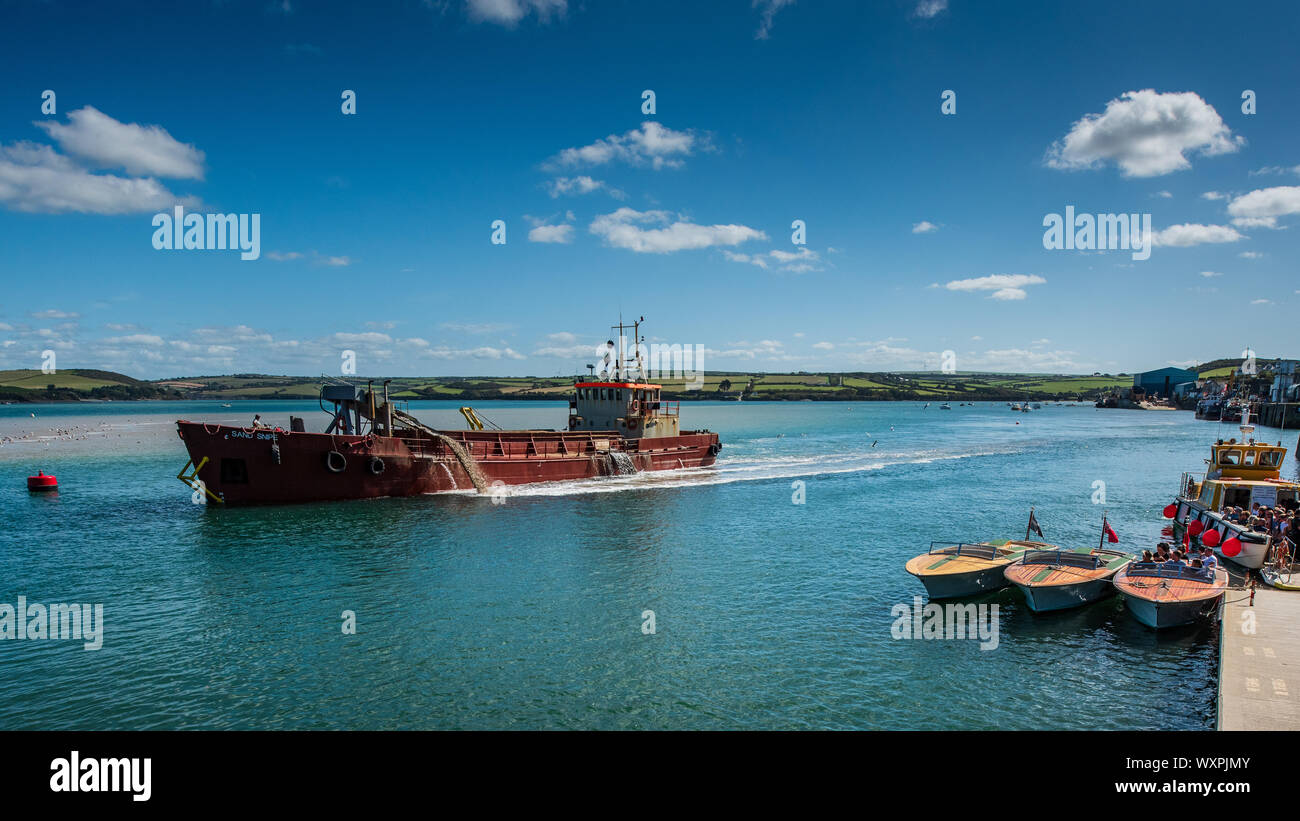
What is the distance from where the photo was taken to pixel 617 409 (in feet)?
191

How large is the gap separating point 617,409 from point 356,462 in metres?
22.4

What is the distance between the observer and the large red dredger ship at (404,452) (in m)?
40.6

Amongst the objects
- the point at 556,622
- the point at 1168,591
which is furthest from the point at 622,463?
the point at 1168,591

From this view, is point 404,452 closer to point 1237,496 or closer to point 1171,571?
point 1171,571

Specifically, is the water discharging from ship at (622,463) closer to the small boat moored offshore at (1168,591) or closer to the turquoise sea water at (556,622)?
the turquoise sea water at (556,622)

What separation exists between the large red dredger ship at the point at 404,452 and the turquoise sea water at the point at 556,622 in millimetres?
1893

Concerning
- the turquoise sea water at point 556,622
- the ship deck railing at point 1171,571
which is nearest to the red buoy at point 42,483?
the turquoise sea water at point 556,622
